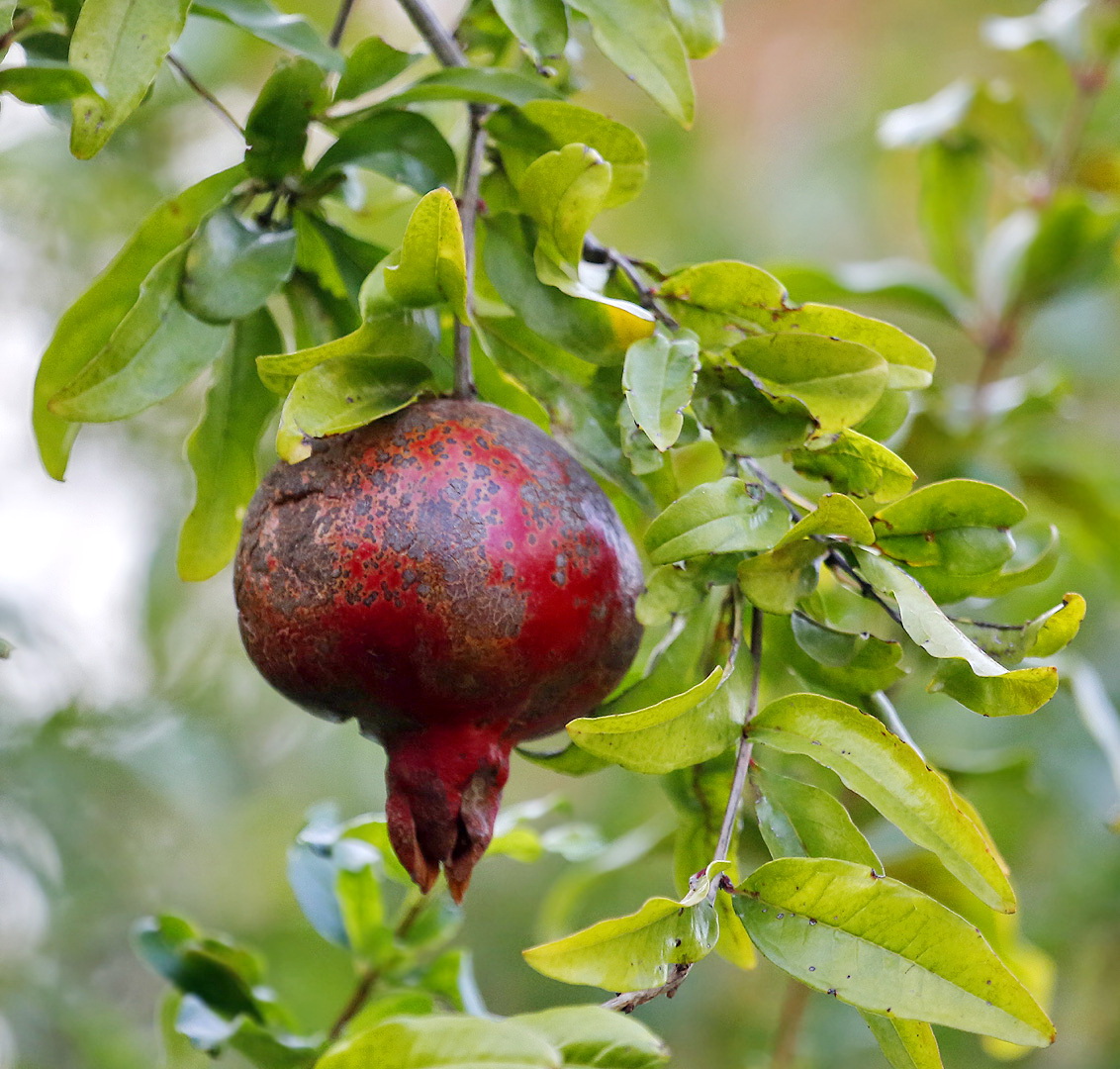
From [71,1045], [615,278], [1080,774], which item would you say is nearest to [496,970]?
[71,1045]

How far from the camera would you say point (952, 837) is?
54 cm

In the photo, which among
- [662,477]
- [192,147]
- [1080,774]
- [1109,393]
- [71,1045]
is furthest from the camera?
[1109,393]

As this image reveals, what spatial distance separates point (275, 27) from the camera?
756 millimetres

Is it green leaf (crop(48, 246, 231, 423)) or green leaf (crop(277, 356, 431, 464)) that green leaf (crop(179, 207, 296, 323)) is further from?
green leaf (crop(277, 356, 431, 464))

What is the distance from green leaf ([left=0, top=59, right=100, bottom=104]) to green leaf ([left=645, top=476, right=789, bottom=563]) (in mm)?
353

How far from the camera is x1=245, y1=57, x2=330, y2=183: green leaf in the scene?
73 centimetres

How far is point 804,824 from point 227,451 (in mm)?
418

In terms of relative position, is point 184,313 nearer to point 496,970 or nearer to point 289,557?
point 289,557

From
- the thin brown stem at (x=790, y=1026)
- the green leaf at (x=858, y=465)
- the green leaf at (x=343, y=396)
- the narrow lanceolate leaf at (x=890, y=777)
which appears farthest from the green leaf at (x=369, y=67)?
the thin brown stem at (x=790, y=1026)

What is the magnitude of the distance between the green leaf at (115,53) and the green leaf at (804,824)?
46 centimetres

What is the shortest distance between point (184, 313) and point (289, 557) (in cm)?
19

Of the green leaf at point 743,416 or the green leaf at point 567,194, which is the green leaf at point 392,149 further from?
the green leaf at point 743,416

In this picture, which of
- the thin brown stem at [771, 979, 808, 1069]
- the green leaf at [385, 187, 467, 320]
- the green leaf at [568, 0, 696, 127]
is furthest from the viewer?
the thin brown stem at [771, 979, 808, 1069]

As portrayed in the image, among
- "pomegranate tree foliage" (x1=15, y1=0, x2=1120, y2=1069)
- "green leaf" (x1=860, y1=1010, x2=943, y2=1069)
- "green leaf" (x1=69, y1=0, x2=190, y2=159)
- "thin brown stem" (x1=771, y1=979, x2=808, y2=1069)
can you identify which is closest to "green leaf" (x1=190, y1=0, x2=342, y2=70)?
"pomegranate tree foliage" (x1=15, y1=0, x2=1120, y2=1069)
